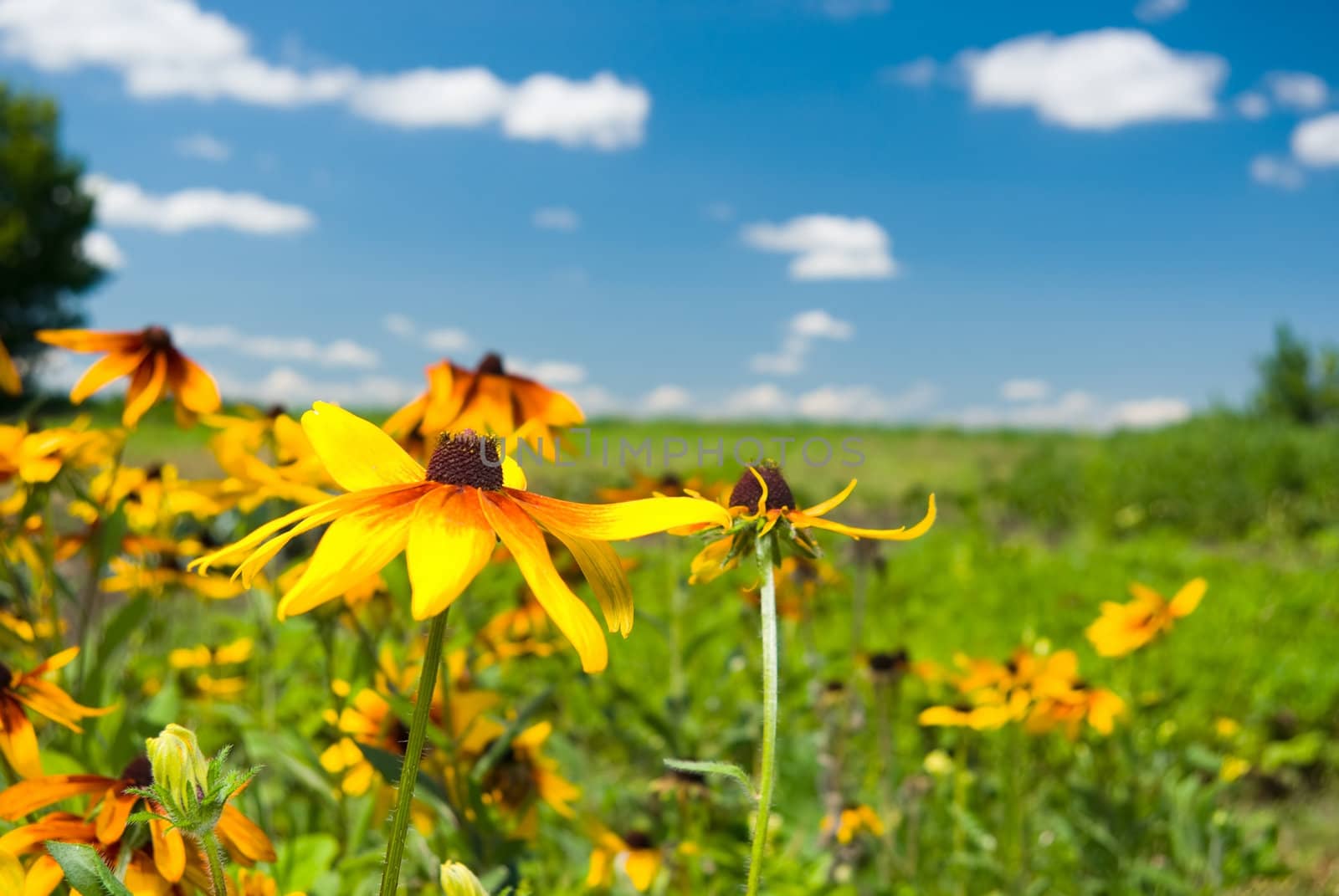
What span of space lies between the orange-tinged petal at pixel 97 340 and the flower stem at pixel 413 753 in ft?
4.57

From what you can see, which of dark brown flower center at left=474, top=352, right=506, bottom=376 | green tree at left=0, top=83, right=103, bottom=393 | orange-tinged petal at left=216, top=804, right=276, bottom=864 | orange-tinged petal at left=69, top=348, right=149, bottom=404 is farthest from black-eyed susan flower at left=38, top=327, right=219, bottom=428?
green tree at left=0, top=83, right=103, bottom=393

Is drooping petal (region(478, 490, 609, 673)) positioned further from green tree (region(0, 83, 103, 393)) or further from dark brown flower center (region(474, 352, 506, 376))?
green tree (region(0, 83, 103, 393))

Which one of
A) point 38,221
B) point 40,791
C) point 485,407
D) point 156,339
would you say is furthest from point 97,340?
point 38,221

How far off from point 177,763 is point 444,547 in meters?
0.25

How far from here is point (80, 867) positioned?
784 mm

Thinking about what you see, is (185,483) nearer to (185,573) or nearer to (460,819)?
(185,573)

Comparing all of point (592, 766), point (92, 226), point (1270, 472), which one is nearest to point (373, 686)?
point (592, 766)

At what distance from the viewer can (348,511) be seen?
2.43 feet

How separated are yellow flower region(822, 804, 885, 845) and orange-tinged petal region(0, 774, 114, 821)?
153cm

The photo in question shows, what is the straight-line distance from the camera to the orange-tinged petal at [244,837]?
0.99 metres

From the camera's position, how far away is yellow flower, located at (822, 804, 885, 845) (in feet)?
7.25

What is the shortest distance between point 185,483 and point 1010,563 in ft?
18.4

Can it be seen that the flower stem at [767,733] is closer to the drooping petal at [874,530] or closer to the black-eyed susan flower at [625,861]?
the drooping petal at [874,530]

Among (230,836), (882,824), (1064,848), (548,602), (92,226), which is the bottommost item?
(1064,848)
